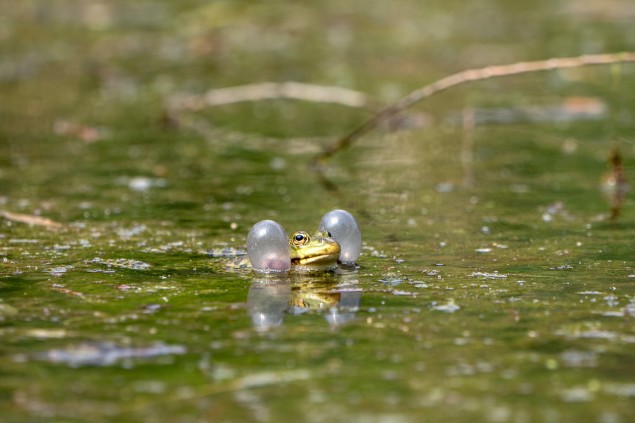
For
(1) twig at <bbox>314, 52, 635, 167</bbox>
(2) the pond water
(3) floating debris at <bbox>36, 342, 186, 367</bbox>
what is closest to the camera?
(2) the pond water

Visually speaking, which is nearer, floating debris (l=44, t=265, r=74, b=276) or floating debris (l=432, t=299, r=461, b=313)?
floating debris (l=432, t=299, r=461, b=313)

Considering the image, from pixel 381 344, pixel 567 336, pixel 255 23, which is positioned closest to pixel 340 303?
pixel 381 344

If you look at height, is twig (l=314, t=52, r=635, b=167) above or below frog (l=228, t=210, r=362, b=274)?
above

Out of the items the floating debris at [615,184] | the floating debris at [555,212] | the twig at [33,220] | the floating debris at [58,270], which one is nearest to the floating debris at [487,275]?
the floating debris at [555,212]

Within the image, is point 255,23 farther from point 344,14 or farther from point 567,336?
point 567,336

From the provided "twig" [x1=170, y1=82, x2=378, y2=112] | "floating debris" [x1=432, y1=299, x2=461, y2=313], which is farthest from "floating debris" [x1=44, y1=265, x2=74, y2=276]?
"twig" [x1=170, y1=82, x2=378, y2=112]

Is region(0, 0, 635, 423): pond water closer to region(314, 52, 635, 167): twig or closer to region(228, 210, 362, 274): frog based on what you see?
region(228, 210, 362, 274): frog

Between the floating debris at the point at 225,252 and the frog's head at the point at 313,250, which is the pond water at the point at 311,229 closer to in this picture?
the floating debris at the point at 225,252

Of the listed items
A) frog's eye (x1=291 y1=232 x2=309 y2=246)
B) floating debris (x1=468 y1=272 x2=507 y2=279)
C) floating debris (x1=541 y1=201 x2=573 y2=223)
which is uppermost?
frog's eye (x1=291 y1=232 x2=309 y2=246)
